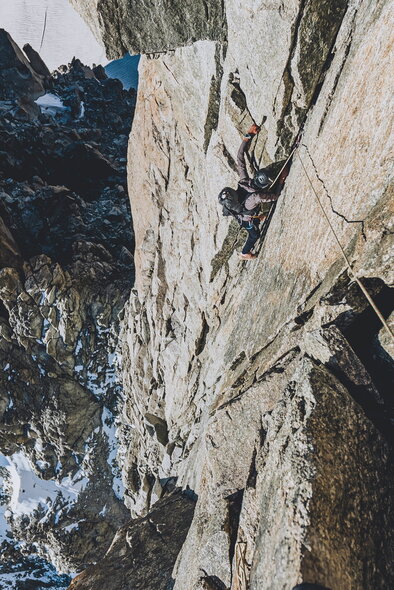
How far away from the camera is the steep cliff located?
4625mm

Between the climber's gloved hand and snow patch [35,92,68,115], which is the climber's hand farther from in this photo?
snow patch [35,92,68,115]

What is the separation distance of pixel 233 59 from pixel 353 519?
34.2 feet

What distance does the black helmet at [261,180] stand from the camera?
9.16 meters

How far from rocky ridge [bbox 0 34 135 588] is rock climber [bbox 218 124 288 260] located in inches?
885

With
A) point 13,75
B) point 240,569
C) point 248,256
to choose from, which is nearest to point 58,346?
point 248,256

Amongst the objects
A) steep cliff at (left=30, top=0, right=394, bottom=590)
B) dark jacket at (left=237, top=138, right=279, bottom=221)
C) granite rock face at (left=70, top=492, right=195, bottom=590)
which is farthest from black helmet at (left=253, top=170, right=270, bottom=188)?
granite rock face at (left=70, top=492, right=195, bottom=590)

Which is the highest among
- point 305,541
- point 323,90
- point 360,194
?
point 323,90

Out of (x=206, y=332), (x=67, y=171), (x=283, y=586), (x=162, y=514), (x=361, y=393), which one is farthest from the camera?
(x=67, y=171)

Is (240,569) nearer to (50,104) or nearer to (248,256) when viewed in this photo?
(248,256)

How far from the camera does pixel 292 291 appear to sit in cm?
753

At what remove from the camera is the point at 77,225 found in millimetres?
32750

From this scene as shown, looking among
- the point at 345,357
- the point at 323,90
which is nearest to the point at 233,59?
the point at 323,90

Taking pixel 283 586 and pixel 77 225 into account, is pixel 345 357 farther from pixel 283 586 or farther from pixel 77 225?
pixel 77 225

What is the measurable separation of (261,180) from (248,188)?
53 cm
